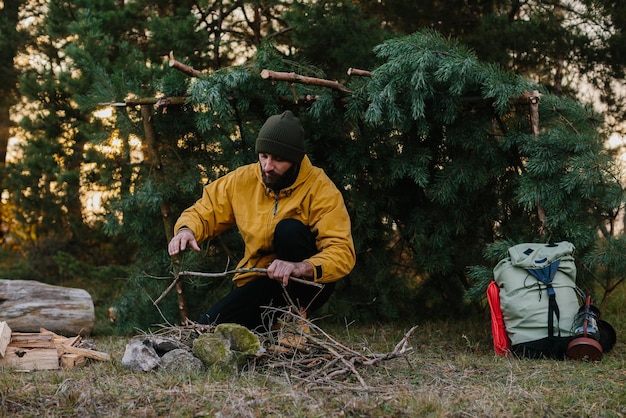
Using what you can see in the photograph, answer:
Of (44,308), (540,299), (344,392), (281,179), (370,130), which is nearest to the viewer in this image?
(344,392)

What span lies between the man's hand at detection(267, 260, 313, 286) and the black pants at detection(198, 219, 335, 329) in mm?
323

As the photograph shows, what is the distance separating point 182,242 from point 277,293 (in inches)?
27.2

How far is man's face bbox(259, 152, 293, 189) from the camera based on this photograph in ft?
13.7

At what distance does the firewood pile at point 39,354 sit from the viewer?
3.99 metres

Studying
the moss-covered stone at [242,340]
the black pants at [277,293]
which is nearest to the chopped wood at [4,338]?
the black pants at [277,293]

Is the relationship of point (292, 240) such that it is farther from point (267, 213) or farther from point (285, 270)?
point (285, 270)

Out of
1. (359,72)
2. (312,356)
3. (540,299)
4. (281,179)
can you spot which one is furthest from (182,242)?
(540,299)

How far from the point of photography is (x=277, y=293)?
14.2 ft

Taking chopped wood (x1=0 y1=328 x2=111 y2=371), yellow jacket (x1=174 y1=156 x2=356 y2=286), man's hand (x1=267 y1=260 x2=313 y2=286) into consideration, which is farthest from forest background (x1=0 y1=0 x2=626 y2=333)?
man's hand (x1=267 y1=260 x2=313 y2=286)

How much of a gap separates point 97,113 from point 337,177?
99.0 inches

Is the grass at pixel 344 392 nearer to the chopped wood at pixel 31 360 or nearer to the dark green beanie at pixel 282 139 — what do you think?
the chopped wood at pixel 31 360

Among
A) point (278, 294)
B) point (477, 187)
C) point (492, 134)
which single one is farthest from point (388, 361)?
point (492, 134)

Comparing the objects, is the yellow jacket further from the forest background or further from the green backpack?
the green backpack

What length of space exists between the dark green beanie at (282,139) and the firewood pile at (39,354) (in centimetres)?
151
